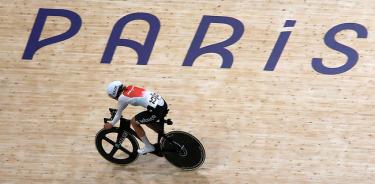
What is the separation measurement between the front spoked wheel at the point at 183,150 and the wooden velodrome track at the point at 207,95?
158 mm

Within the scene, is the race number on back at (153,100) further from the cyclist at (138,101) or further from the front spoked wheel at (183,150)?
the front spoked wheel at (183,150)

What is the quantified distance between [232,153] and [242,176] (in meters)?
0.39

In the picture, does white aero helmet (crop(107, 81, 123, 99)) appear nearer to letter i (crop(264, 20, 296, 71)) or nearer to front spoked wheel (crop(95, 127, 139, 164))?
front spoked wheel (crop(95, 127, 139, 164))

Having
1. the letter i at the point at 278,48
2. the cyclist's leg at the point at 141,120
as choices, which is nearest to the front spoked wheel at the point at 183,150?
the cyclist's leg at the point at 141,120

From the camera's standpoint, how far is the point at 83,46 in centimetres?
772

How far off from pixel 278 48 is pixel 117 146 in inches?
122

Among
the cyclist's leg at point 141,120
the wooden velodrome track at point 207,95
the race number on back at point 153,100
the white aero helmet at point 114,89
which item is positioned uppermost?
the white aero helmet at point 114,89

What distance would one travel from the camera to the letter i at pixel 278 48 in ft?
24.7

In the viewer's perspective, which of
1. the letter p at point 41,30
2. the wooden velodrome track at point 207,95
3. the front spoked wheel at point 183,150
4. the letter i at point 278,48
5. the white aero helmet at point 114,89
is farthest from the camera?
the letter p at point 41,30

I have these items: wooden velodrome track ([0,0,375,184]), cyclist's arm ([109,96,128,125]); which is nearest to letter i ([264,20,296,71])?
wooden velodrome track ([0,0,375,184])

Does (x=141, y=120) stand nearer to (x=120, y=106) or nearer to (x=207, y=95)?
(x=120, y=106)

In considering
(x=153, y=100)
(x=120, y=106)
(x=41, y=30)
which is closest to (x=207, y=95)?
(x=153, y=100)

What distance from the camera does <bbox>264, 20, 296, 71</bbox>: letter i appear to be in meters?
7.54

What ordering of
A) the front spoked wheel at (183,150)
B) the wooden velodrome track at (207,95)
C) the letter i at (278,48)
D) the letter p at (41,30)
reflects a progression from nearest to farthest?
the front spoked wheel at (183,150) → the wooden velodrome track at (207,95) → the letter i at (278,48) → the letter p at (41,30)
